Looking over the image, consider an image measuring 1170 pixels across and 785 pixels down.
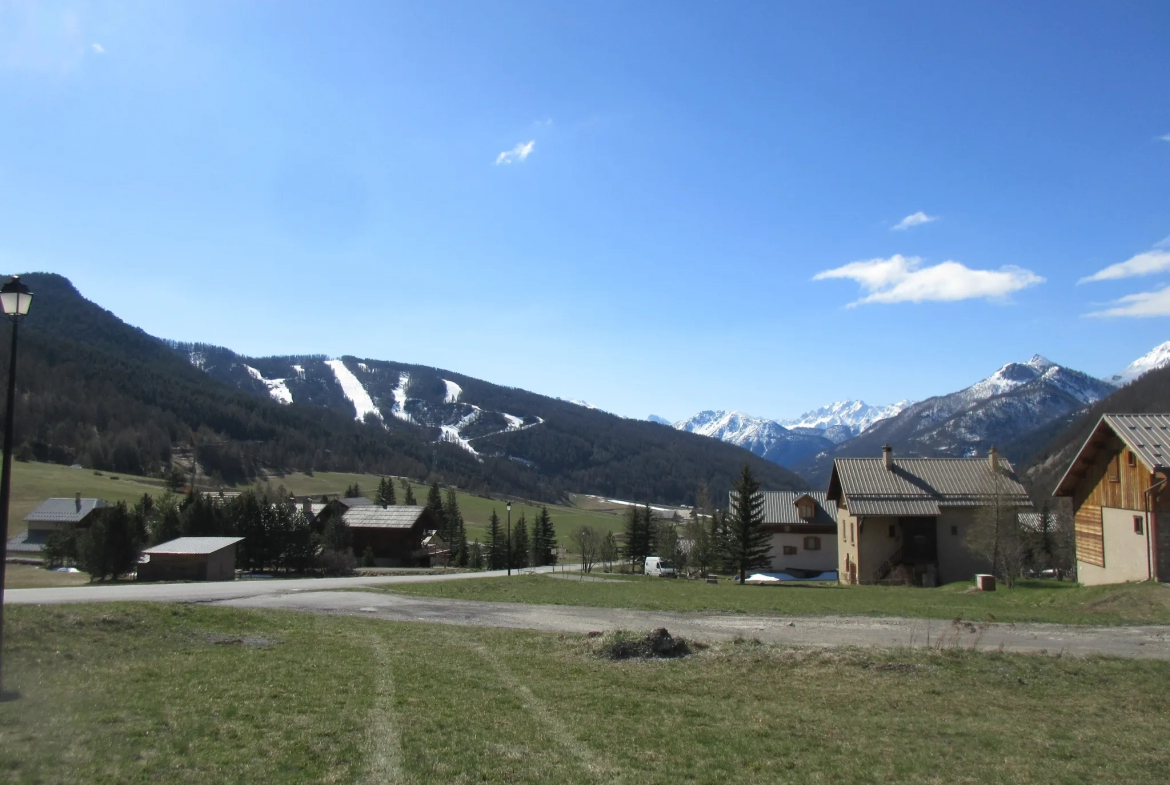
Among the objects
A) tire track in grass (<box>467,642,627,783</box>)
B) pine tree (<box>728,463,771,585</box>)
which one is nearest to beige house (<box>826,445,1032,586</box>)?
pine tree (<box>728,463,771,585</box>)

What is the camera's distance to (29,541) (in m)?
78.9

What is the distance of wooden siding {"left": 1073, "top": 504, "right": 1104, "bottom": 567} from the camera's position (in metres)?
33.3

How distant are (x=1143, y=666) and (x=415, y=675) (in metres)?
13.9

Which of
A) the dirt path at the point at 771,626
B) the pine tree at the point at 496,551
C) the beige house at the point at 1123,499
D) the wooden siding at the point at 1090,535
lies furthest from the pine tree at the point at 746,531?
the pine tree at the point at 496,551

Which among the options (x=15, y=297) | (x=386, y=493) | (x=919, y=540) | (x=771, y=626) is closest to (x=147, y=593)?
(x=15, y=297)

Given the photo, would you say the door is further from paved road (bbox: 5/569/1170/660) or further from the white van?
paved road (bbox: 5/569/1170/660)

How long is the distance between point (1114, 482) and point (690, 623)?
2245 cm

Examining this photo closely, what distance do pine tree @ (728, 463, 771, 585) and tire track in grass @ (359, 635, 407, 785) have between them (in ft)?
146

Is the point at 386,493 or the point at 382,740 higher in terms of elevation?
the point at 386,493

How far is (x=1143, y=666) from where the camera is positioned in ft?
46.7

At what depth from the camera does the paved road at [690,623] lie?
56.5ft

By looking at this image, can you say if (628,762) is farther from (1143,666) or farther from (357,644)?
(1143,666)

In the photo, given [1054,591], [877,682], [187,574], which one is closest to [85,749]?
[877,682]

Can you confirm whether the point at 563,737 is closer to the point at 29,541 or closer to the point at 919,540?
the point at 919,540
